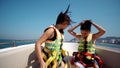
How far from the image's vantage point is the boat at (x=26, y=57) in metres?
1.56

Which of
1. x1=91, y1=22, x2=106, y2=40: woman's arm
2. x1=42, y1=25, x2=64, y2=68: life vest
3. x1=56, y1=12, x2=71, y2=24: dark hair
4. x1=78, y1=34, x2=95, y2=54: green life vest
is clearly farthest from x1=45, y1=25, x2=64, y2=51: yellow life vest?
x1=91, y1=22, x2=106, y2=40: woman's arm

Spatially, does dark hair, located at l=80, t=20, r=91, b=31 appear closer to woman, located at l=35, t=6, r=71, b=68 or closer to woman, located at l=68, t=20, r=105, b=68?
woman, located at l=68, t=20, r=105, b=68

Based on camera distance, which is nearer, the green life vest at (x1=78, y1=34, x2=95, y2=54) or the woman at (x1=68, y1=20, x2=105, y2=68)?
the woman at (x1=68, y1=20, x2=105, y2=68)

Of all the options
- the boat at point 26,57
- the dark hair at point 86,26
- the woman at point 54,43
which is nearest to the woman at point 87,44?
the dark hair at point 86,26

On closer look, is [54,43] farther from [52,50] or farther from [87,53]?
[87,53]

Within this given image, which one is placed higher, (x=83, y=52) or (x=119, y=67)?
(x=83, y=52)

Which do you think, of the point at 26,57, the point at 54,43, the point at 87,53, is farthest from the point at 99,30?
the point at 26,57

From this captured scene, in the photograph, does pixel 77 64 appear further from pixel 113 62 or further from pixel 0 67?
pixel 0 67

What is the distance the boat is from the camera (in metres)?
A: 1.56

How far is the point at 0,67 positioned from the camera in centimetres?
141

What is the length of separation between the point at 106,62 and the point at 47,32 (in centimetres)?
179

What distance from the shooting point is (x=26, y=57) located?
7.67 ft

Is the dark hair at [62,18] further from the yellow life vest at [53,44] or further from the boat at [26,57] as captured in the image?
the boat at [26,57]

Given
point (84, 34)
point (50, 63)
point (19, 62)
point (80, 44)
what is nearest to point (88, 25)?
point (84, 34)
